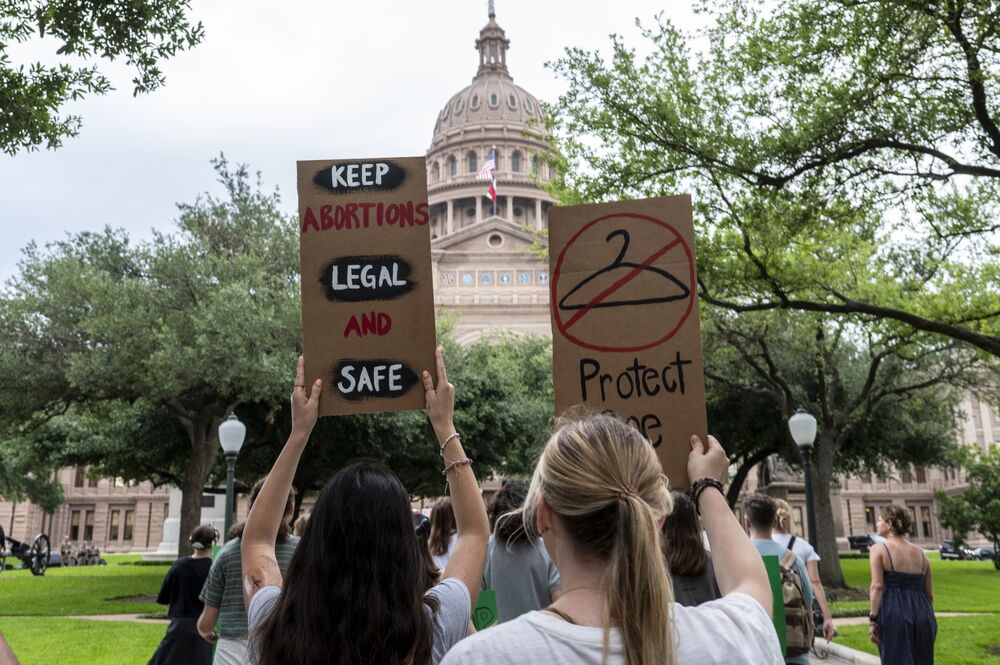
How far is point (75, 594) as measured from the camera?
22.8 meters

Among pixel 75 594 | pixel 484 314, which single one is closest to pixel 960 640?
pixel 75 594

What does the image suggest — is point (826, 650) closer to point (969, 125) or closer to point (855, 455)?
point (969, 125)

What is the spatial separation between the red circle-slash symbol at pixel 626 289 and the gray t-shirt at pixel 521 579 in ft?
5.02

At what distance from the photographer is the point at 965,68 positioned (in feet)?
39.1

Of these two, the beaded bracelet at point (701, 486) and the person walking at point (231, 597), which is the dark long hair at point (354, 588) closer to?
the beaded bracelet at point (701, 486)

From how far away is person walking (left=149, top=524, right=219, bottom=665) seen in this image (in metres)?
7.29

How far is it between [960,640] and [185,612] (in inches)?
417

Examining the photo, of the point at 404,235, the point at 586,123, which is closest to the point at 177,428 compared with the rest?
the point at 586,123

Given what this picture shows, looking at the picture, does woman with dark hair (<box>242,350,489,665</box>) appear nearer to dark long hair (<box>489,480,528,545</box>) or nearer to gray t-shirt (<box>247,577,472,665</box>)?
gray t-shirt (<box>247,577,472,665</box>)

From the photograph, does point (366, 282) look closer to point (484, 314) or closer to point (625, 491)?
point (625, 491)

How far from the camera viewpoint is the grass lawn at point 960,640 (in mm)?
11070

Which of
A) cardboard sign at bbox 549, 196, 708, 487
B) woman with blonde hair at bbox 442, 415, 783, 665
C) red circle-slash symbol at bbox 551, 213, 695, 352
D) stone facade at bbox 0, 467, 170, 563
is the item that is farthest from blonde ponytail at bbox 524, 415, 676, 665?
stone facade at bbox 0, 467, 170, 563

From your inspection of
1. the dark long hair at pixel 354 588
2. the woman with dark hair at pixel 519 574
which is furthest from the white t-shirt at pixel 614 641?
the woman with dark hair at pixel 519 574

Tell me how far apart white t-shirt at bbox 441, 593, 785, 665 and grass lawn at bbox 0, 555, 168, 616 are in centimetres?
1708
